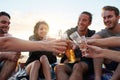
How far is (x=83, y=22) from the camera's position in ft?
20.5

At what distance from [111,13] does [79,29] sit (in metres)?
0.79

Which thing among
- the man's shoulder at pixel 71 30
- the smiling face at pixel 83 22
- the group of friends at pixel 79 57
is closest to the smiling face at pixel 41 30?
the group of friends at pixel 79 57

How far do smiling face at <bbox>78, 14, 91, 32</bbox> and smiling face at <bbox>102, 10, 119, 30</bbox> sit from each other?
17.9 inches

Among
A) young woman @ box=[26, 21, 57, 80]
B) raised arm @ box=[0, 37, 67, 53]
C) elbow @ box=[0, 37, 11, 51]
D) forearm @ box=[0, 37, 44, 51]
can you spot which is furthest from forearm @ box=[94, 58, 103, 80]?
elbow @ box=[0, 37, 11, 51]

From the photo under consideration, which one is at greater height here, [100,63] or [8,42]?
[8,42]

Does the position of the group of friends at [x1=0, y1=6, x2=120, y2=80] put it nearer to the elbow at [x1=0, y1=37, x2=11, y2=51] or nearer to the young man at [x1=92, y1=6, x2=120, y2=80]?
the young man at [x1=92, y1=6, x2=120, y2=80]

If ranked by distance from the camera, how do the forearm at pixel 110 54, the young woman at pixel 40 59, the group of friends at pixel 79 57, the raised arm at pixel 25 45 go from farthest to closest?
the young woman at pixel 40 59 < the group of friends at pixel 79 57 < the forearm at pixel 110 54 < the raised arm at pixel 25 45

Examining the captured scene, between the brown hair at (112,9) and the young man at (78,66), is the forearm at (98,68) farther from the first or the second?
the brown hair at (112,9)

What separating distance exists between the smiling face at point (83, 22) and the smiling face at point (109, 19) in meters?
0.45

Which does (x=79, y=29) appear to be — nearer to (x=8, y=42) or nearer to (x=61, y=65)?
(x=61, y=65)

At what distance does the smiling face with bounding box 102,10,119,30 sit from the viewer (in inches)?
234

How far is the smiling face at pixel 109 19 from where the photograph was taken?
594cm

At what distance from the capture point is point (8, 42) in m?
3.38

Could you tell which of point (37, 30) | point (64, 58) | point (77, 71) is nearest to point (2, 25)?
point (37, 30)
